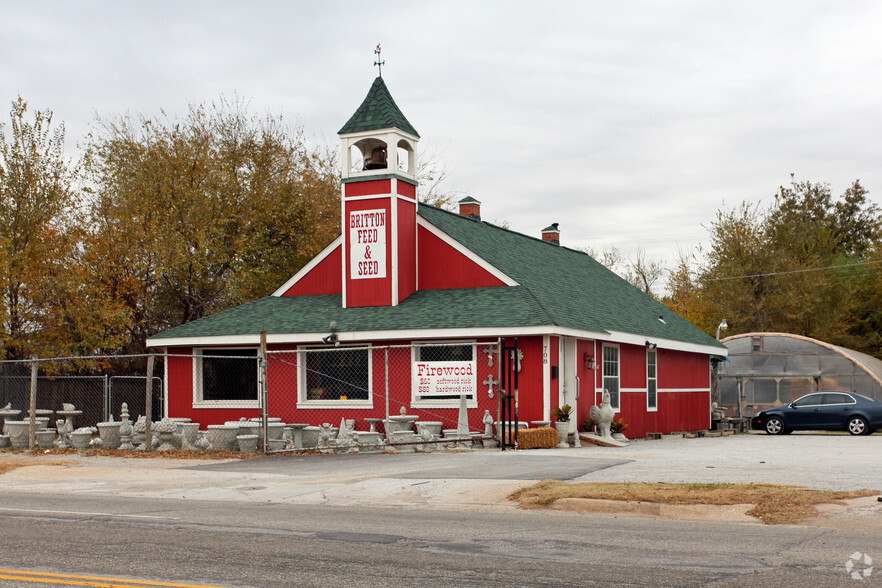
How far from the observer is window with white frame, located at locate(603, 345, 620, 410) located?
25.3 meters

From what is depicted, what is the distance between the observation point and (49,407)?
29.9 meters

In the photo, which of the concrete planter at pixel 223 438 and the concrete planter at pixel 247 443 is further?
the concrete planter at pixel 223 438

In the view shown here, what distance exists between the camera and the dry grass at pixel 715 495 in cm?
1077

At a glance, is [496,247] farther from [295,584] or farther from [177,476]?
[295,584]

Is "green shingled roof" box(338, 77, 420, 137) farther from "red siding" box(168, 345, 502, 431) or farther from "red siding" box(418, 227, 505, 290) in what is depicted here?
"red siding" box(168, 345, 502, 431)

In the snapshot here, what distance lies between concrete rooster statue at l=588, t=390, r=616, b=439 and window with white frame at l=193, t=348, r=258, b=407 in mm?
8622

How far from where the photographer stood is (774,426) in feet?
100

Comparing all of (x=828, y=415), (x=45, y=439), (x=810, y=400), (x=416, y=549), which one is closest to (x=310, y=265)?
(x=45, y=439)

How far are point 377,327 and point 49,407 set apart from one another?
1261 centimetres

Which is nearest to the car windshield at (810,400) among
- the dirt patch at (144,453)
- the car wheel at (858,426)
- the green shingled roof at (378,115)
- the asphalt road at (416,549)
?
the car wheel at (858,426)

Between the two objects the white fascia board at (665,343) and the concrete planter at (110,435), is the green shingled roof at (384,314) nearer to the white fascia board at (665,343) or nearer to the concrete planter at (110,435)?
the white fascia board at (665,343)

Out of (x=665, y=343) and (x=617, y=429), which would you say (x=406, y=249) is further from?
(x=665, y=343)

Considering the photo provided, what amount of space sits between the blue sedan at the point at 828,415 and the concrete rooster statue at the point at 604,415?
9329 mm

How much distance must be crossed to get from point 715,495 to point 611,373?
14.2 metres
